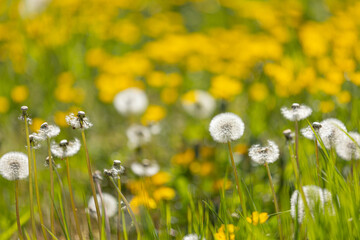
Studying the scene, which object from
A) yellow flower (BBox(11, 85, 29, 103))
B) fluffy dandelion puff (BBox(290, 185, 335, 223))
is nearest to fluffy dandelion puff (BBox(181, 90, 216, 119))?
yellow flower (BBox(11, 85, 29, 103))

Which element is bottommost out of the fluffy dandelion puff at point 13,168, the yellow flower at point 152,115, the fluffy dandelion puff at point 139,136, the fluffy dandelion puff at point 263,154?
the fluffy dandelion puff at point 263,154

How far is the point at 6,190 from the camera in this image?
224cm

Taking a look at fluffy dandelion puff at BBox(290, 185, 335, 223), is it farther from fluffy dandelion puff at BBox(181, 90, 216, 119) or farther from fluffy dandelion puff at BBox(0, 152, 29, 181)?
fluffy dandelion puff at BBox(181, 90, 216, 119)

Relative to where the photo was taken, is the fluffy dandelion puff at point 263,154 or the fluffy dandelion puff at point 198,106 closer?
the fluffy dandelion puff at point 263,154

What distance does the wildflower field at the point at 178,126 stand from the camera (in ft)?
4.31

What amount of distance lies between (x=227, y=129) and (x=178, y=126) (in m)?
2.02

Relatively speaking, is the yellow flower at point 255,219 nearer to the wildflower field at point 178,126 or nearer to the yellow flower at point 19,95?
the wildflower field at point 178,126

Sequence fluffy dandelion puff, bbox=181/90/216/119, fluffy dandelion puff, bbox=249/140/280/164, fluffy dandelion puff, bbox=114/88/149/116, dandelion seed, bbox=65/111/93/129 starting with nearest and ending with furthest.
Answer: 1. dandelion seed, bbox=65/111/93/129
2. fluffy dandelion puff, bbox=249/140/280/164
3. fluffy dandelion puff, bbox=181/90/216/119
4. fluffy dandelion puff, bbox=114/88/149/116

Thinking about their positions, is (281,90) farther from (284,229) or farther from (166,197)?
(284,229)

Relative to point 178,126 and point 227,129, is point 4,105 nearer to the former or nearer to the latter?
point 178,126

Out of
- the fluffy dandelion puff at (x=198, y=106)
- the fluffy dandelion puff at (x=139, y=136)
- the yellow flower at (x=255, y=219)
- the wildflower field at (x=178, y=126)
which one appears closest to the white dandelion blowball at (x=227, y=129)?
the wildflower field at (x=178, y=126)

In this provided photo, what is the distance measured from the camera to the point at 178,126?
134 inches

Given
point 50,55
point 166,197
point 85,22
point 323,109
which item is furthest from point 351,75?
point 85,22

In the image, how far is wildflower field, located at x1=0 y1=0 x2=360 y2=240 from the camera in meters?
1.31
